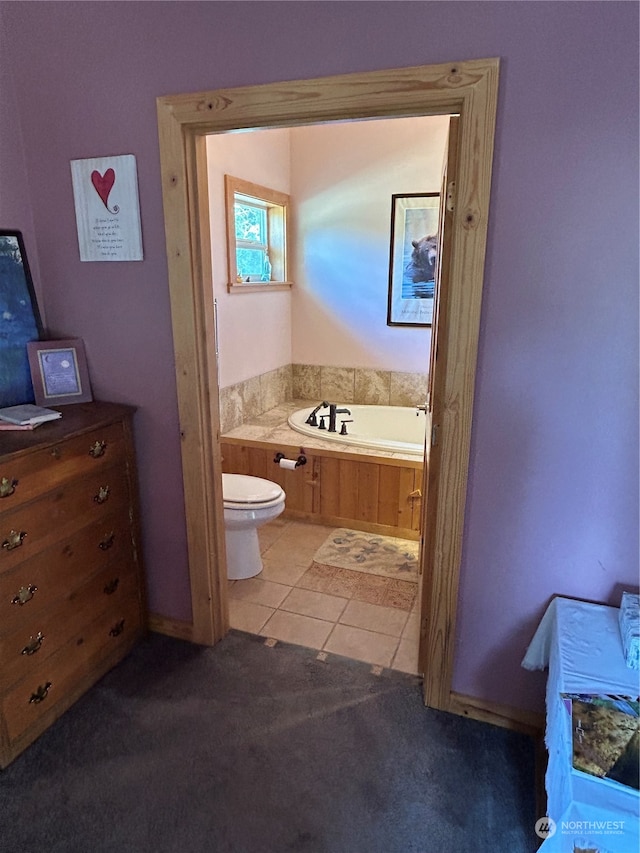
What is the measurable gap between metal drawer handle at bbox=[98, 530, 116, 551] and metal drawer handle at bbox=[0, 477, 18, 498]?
0.48 meters

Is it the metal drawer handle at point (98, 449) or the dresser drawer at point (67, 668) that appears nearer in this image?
the dresser drawer at point (67, 668)

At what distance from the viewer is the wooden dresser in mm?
1639

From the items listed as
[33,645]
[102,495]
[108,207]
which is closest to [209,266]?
[108,207]

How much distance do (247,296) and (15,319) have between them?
69.7 inches

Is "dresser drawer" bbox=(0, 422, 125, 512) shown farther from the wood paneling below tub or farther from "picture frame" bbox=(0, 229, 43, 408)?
the wood paneling below tub

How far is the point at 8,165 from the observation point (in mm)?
1935

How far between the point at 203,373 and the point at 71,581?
2.74 feet

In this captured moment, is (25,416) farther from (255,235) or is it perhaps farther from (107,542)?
(255,235)

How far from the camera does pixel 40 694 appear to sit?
179cm

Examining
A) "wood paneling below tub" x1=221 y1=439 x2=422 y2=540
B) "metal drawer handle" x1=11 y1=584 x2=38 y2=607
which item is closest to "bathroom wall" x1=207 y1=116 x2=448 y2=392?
"wood paneling below tub" x1=221 y1=439 x2=422 y2=540

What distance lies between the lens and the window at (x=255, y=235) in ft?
10.8

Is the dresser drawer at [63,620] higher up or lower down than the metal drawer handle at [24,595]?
lower down

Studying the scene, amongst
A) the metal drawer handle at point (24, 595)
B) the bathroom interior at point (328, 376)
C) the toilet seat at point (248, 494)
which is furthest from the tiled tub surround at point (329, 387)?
the metal drawer handle at point (24, 595)

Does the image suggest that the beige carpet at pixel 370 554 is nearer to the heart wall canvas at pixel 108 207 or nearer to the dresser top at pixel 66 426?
the dresser top at pixel 66 426
